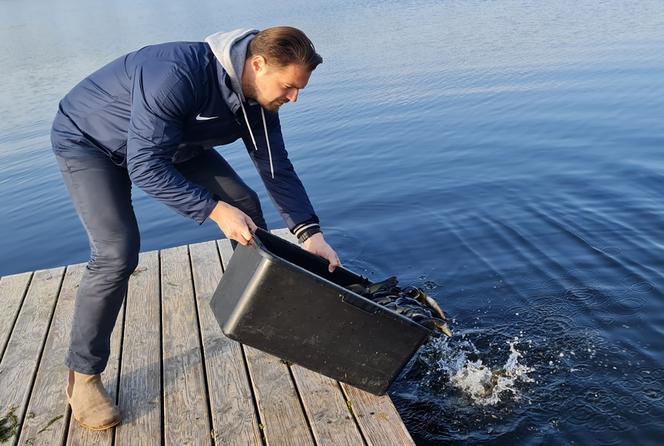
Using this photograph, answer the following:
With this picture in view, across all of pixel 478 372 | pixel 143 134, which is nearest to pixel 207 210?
pixel 143 134

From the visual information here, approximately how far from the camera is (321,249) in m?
3.49

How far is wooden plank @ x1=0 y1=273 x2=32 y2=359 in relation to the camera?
4.21 metres

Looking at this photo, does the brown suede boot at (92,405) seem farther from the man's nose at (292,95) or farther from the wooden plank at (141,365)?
the man's nose at (292,95)

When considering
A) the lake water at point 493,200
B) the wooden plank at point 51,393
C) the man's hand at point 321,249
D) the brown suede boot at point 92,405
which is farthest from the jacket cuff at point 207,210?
the lake water at point 493,200

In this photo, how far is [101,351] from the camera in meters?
3.21

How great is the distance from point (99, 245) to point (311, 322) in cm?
99

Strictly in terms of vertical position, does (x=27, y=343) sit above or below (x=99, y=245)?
below

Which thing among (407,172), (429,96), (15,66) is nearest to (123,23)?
(15,66)

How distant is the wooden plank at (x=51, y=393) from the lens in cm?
320

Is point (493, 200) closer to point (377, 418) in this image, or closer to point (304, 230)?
point (304, 230)

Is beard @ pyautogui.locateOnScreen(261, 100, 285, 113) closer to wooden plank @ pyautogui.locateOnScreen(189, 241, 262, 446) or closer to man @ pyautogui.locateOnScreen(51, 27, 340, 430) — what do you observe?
man @ pyautogui.locateOnScreen(51, 27, 340, 430)

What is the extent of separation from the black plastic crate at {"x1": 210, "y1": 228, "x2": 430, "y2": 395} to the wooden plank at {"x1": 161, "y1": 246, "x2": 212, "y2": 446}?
1.56 feet

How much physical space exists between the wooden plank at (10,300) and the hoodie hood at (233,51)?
7.22 feet

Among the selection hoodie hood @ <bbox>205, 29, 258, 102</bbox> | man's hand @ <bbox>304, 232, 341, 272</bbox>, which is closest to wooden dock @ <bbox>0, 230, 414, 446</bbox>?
man's hand @ <bbox>304, 232, 341, 272</bbox>
